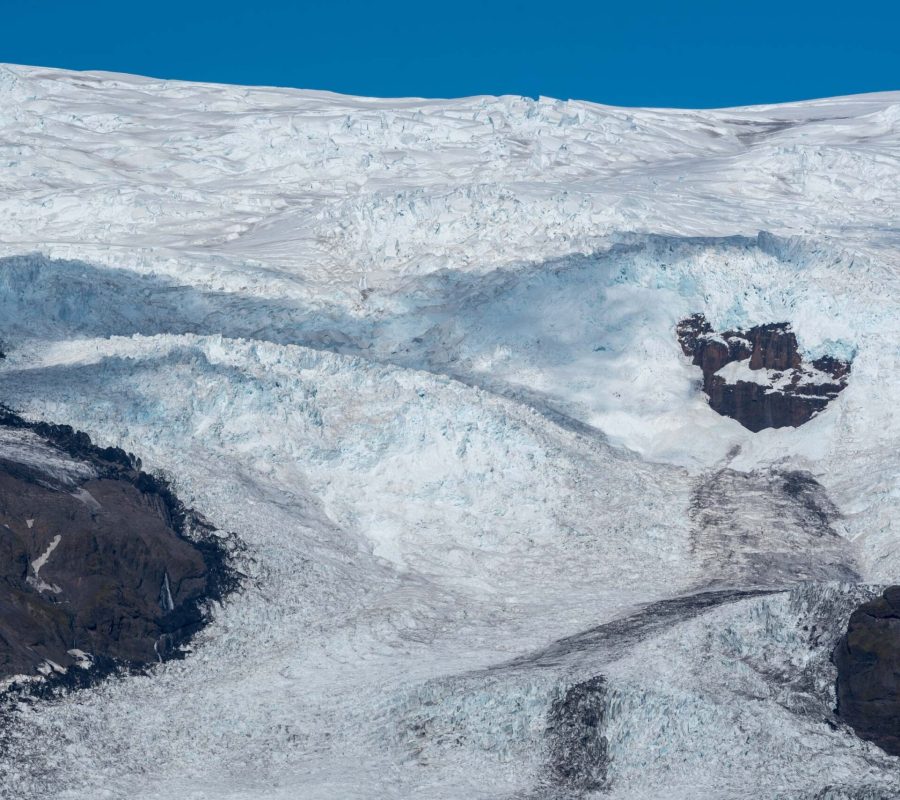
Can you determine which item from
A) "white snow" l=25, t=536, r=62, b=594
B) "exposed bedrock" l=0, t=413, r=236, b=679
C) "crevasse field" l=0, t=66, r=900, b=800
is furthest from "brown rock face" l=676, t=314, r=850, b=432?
"white snow" l=25, t=536, r=62, b=594

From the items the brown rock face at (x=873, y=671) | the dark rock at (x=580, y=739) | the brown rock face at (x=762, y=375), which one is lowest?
the dark rock at (x=580, y=739)

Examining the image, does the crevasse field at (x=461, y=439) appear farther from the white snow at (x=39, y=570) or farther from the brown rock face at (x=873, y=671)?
the white snow at (x=39, y=570)

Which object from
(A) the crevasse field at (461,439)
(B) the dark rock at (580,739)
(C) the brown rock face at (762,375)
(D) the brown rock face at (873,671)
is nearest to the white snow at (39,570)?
(A) the crevasse field at (461,439)

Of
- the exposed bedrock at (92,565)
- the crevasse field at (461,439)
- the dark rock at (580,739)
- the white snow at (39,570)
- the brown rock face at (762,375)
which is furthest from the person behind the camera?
the brown rock face at (762,375)

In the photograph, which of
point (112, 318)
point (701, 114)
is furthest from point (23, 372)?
point (701, 114)

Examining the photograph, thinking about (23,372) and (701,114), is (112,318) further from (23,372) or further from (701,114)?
(701,114)

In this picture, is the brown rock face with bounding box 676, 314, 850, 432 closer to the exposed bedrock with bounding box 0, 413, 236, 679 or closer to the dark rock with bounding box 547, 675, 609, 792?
the exposed bedrock with bounding box 0, 413, 236, 679
